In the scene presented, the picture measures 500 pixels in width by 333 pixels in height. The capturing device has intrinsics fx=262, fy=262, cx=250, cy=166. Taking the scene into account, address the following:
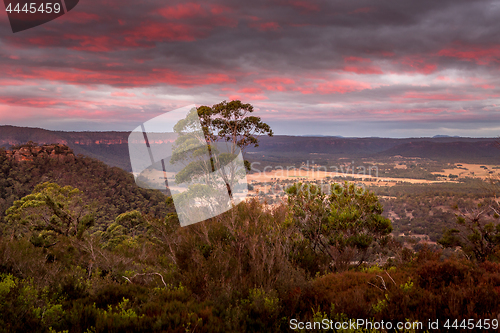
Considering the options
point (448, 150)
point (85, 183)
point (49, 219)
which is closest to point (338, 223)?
point (49, 219)

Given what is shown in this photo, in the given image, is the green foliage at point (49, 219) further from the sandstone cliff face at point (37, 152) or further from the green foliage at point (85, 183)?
the sandstone cliff face at point (37, 152)

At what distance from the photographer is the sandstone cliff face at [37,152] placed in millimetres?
54844

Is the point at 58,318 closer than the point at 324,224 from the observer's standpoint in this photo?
Yes

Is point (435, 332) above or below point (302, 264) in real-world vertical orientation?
above

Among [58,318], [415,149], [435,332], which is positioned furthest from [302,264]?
[415,149]

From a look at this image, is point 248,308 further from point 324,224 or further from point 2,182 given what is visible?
point 2,182

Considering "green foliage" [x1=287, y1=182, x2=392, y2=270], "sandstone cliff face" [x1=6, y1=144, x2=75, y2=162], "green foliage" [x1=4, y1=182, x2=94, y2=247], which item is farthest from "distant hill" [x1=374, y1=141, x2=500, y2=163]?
"green foliage" [x1=4, y1=182, x2=94, y2=247]

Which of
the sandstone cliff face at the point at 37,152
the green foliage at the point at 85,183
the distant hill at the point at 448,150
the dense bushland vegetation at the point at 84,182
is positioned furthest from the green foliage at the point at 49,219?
the distant hill at the point at 448,150

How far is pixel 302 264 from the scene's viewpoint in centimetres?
905

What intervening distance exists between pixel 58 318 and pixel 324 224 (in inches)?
355

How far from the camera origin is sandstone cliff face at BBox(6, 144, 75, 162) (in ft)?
180

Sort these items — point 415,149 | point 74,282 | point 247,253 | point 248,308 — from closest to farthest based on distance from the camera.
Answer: point 248,308 → point 74,282 → point 247,253 → point 415,149

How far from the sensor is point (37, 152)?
57375mm

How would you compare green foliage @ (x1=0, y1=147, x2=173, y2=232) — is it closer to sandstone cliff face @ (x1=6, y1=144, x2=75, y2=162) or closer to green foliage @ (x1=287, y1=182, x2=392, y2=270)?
sandstone cliff face @ (x1=6, y1=144, x2=75, y2=162)
